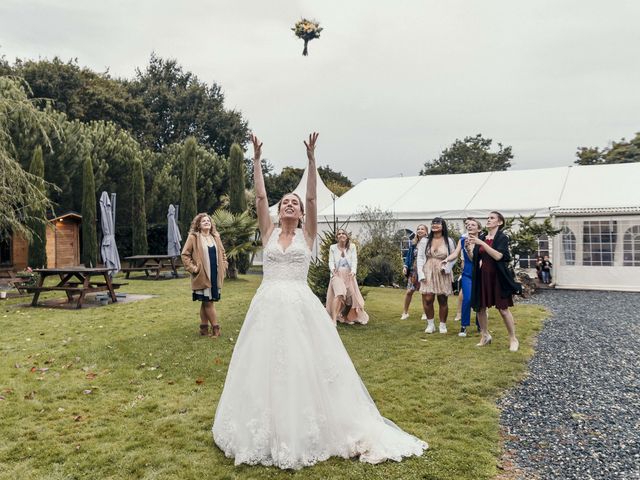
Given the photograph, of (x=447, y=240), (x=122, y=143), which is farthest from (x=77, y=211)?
(x=447, y=240)

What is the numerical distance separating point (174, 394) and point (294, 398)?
6.97 feet

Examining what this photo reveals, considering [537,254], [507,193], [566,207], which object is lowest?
[537,254]

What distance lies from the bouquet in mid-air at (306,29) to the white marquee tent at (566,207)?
10319 millimetres

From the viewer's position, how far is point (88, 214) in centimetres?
1941

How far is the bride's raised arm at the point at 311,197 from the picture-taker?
341 centimetres

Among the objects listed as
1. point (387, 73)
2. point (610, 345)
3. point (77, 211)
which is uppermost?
point (387, 73)

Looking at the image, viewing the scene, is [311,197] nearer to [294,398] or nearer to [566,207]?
[294,398]

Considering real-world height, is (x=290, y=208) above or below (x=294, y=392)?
above

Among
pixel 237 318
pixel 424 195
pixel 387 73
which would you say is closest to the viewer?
pixel 237 318

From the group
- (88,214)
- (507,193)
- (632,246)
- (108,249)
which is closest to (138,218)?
(88,214)

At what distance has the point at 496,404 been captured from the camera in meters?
4.30

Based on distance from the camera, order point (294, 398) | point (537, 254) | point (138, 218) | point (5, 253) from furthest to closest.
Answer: point (138, 218) < point (5, 253) < point (537, 254) < point (294, 398)

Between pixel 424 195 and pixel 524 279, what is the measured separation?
219 inches

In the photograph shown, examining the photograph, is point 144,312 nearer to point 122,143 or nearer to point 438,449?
point 438,449
